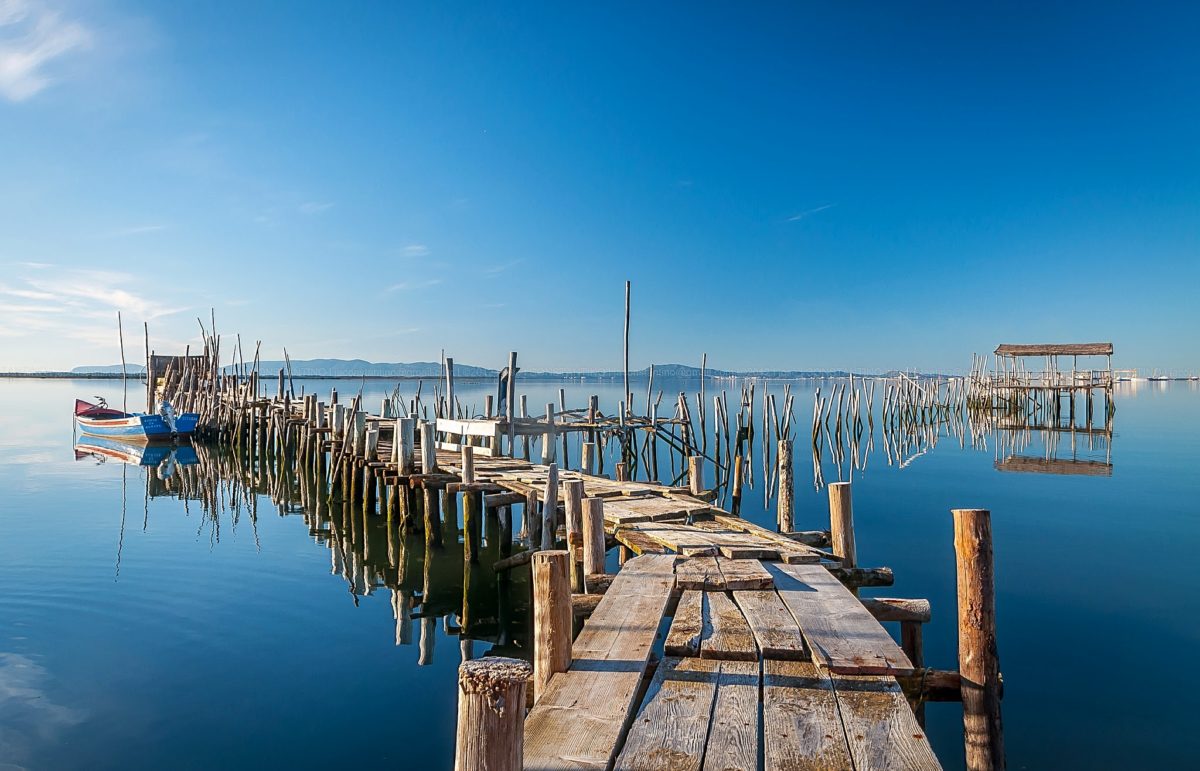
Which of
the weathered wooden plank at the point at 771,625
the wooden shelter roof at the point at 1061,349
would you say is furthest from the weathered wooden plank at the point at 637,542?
the wooden shelter roof at the point at 1061,349

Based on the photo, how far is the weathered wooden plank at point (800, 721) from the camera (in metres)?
3.18

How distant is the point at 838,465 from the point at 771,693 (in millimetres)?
25041

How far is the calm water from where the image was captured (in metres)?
6.68

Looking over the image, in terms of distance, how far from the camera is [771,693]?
152 inches

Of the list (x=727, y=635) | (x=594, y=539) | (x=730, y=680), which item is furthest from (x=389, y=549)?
(x=730, y=680)

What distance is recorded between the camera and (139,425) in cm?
3275

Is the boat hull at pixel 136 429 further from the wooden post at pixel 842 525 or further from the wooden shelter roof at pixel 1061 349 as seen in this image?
the wooden shelter roof at pixel 1061 349

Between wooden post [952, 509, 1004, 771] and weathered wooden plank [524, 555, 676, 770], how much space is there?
1.97 meters

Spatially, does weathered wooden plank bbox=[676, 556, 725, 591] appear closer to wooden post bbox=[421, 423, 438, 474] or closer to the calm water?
the calm water

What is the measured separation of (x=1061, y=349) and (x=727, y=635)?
157 ft

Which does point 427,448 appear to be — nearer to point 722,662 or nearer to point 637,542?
point 637,542

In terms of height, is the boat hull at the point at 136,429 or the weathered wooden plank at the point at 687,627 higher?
the weathered wooden plank at the point at 687,627

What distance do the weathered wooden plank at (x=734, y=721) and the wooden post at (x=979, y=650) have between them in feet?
4.81

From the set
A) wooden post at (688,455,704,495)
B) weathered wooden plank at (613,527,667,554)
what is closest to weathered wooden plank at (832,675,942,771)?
weathered wooden plank at (613,527,667,554)
